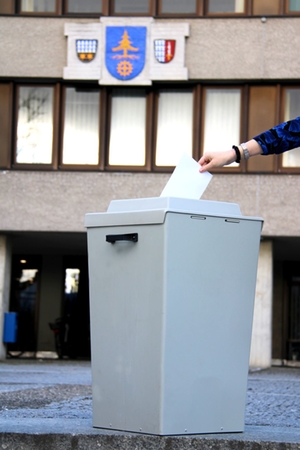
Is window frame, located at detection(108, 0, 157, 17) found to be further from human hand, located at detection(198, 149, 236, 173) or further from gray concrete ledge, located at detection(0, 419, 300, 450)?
gray concrete ledge, located at detection(0, 419, 300, 450)

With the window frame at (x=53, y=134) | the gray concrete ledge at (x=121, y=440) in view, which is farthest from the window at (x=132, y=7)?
the gray concrete ledge at (x=121, y=440)

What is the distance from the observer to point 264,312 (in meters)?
19.9

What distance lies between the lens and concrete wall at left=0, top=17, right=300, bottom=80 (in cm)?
1953

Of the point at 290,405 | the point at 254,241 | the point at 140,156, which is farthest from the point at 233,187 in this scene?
the point at 254,241

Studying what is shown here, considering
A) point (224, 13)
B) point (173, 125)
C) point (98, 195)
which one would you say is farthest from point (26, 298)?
point (224, 13)

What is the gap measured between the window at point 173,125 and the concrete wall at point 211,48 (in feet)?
2.27

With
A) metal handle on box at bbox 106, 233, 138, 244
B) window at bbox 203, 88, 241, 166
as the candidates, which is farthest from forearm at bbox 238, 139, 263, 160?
window at bbox 203, 88, 241, 166

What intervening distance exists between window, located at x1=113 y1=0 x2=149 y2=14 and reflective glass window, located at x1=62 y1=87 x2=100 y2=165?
1781 millimetres

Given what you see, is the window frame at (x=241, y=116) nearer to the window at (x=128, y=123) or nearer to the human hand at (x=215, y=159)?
the window at (x=128, y=123)

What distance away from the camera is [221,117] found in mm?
20156

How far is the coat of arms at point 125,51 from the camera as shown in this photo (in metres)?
19.8

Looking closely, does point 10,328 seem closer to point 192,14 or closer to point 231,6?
point 192,14

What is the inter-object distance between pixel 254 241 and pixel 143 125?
618 inches

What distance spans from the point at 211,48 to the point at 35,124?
4.07m
